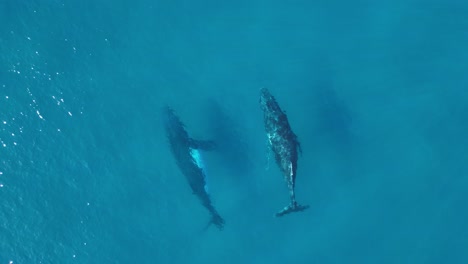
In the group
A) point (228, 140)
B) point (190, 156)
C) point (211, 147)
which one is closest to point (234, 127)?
point (228, 140)

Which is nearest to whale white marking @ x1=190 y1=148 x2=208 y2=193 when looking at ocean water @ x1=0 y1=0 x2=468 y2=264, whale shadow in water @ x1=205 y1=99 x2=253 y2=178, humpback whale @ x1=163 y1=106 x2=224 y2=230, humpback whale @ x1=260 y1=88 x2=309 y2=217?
humpback whale @ x1=163 y1=106 x2=224 y2=230

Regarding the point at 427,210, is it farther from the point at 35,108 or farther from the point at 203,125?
the point at 35,108

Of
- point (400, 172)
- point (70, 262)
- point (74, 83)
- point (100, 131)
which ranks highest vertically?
point (74, 83)

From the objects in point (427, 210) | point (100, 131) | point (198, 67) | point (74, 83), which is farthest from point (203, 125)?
point (427, 210)

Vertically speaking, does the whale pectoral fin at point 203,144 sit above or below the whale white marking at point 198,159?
above

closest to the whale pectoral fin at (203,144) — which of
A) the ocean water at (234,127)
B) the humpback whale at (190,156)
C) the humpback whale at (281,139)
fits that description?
the humpback whale at (190,156)

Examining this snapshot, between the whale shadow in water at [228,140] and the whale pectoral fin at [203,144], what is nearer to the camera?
the whale pectoral fin at [203,144]

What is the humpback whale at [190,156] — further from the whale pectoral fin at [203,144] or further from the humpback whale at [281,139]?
the humpback whale at [281,139]
